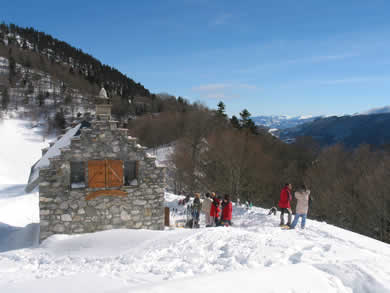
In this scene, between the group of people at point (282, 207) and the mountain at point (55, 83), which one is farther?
the mountain at point (55, 83)

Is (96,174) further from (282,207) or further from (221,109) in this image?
(221,109)

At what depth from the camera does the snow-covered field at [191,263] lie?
15.5ft

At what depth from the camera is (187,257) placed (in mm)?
6461

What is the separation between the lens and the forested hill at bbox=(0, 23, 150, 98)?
96.4 m

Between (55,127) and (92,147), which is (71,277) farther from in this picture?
(55,127)

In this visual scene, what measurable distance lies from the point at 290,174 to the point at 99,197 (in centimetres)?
2922

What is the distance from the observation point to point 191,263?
6109mm

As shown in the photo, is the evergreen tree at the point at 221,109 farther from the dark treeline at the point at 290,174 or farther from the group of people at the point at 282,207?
the group of people at the point at 282,207

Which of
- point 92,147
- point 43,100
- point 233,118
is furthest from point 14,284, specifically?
point 43,100

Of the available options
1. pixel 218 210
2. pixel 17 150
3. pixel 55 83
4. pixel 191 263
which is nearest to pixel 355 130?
pixel 55 83

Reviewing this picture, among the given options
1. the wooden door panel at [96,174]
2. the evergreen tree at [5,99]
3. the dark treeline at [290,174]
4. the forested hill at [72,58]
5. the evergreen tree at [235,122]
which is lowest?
the dark treeline at [290,174]

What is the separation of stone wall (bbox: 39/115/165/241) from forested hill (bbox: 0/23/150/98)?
8734 centimetres

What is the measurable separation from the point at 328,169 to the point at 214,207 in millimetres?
24623

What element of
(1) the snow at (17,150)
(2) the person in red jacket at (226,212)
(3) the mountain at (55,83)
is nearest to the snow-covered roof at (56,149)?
(2) the person in red jacket at (226,212)
